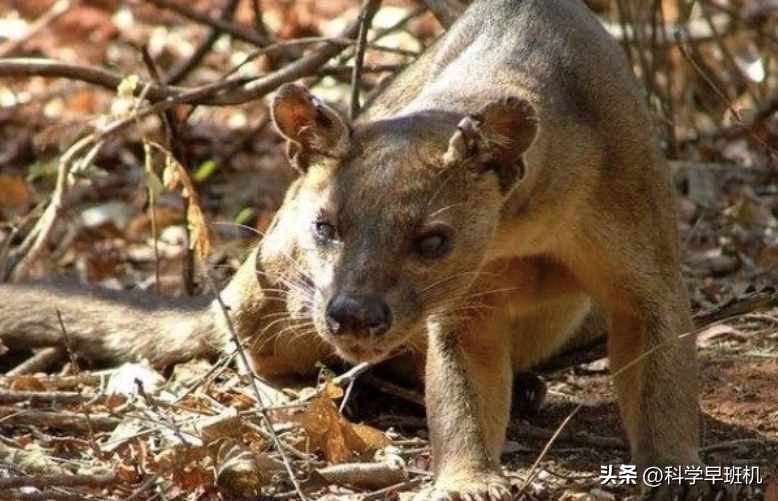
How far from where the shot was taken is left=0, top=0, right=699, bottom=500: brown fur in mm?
4695

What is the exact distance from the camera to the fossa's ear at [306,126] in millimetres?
4914

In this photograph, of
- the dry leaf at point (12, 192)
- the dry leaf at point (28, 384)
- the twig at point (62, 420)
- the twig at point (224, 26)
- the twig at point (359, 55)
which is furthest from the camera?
the dry leaf at point (12, 192)

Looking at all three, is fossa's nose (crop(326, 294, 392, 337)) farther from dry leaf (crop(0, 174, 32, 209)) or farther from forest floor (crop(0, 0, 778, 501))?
dry leaf (crop(0, 174, 32, 209))

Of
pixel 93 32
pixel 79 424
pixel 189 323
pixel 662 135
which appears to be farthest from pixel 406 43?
pixel 79 424

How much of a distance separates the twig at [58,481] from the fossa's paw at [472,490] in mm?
921

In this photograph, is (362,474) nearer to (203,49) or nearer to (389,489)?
(389,489)

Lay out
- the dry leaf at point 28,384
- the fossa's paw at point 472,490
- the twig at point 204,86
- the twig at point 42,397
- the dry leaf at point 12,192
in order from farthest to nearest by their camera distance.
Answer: the dry leaf at point 12,192
the twig at point 204,86
the dry leaf at point 28,384
the twig at point 42,397
the fossa's paw at point 472,490

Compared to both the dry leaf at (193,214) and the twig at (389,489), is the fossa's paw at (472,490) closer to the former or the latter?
the twig at (389,489)

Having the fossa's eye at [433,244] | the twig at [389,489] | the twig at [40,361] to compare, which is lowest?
the twig at [389,489]

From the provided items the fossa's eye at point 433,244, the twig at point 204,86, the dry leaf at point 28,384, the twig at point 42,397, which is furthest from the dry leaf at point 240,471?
the twig at point 204,86

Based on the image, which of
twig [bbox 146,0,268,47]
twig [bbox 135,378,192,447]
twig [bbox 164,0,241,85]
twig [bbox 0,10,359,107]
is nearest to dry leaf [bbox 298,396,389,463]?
twig [bbox 135,378,192,447]

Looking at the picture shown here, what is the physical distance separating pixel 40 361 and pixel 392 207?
248cm

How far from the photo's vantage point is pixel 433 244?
468cm

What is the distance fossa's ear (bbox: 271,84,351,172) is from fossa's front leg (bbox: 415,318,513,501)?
78cm
